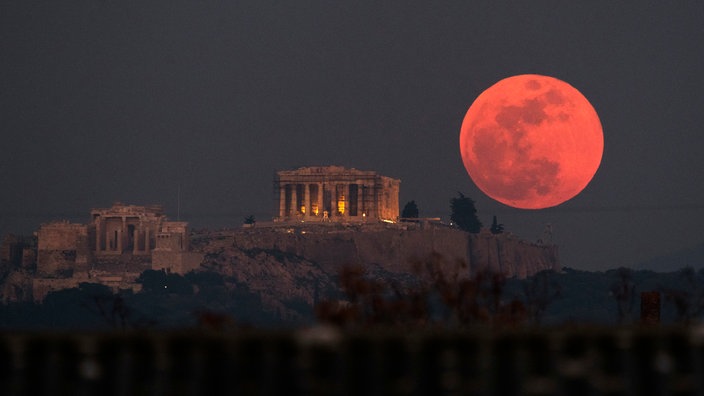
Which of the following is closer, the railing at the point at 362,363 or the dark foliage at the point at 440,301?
the railing at the point at 362,363

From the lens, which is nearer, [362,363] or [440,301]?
[362,363]

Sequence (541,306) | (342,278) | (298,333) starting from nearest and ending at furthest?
1. (298,333)
2. (342,278)
3. (541,306)

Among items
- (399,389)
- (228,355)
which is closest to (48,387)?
(228,355)

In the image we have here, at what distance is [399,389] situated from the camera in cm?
2612

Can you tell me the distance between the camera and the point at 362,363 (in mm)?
26172

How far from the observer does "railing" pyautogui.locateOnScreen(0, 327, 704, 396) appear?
26.1m

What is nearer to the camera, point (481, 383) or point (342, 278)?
point (481, 383)

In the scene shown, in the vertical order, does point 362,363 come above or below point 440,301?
below

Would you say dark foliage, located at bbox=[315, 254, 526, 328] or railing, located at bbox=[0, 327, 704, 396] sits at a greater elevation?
dark foliage, located at bbox=[315, 254, 526, 328]

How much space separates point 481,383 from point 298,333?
9.52 feet

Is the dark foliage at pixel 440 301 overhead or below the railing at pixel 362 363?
overhead

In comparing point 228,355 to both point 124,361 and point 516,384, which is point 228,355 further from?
point 516,384

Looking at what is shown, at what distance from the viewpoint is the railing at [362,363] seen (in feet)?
85.6

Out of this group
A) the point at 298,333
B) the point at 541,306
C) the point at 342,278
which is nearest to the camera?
the point at 298,333
